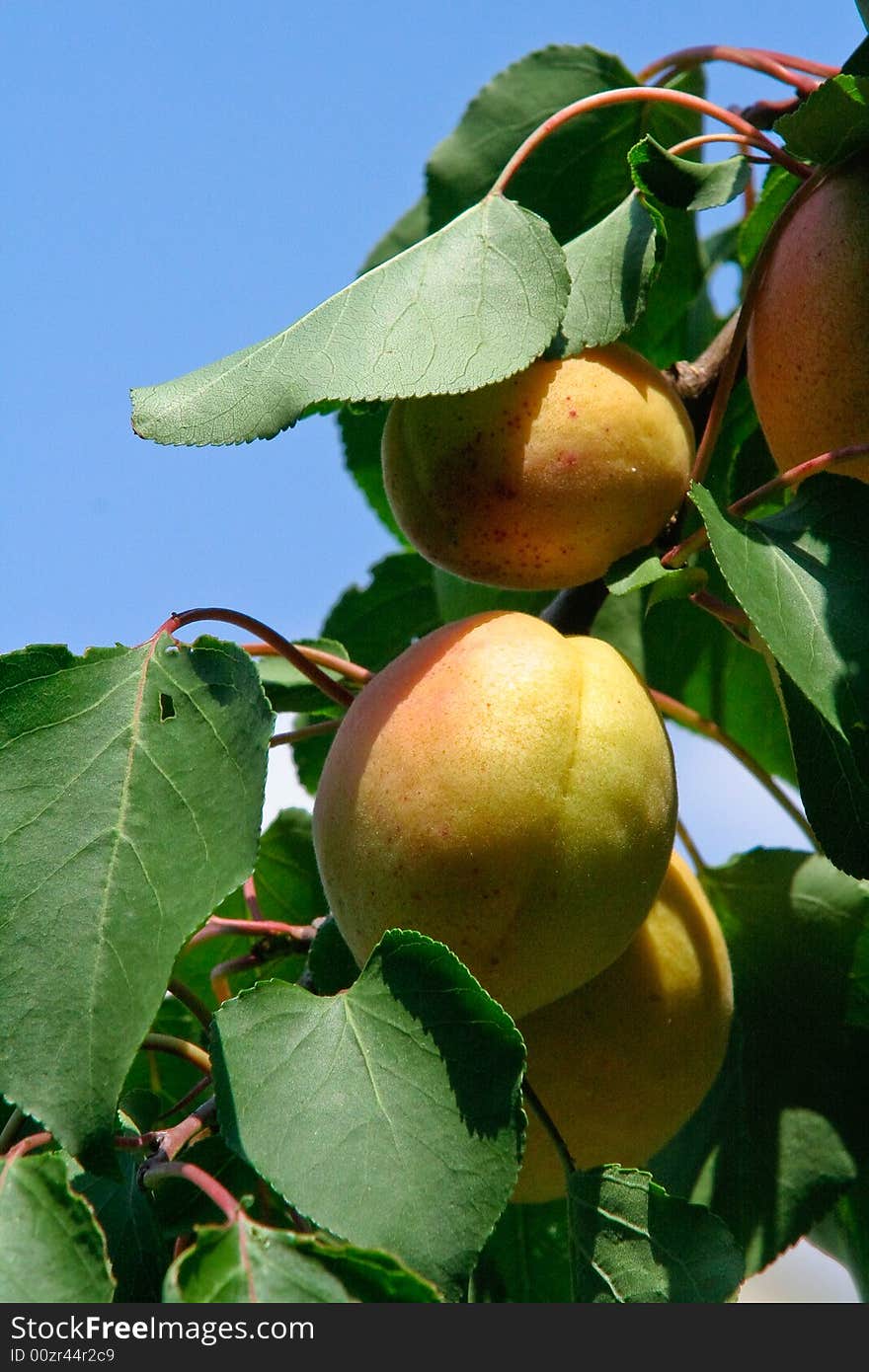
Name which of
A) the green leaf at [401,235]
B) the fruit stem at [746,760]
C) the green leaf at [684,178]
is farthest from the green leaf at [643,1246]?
the green leaf at [401,235]

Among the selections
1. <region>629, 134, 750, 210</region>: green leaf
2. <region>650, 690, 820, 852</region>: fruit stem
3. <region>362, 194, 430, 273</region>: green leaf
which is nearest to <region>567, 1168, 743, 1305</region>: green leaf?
<region>650, 690, 820, 852</region>: fruit stem

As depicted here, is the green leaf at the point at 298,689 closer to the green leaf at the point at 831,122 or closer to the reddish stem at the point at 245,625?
the reddish stem at the point at 245,625

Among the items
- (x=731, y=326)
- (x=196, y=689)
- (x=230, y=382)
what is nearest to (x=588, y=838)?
(x=196, y=689)

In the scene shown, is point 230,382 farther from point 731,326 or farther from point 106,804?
point 731,326

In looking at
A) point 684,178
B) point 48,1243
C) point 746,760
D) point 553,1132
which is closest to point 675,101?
point 684,178

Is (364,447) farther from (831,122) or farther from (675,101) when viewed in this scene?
(831,122)

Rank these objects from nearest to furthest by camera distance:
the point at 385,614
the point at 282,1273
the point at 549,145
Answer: the point at 282,1273, the point at 549,145, the point at 385,614

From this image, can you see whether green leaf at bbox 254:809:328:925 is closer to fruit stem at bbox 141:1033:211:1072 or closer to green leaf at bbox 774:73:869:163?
fruit stem at bbox 141:1033:211:1072
